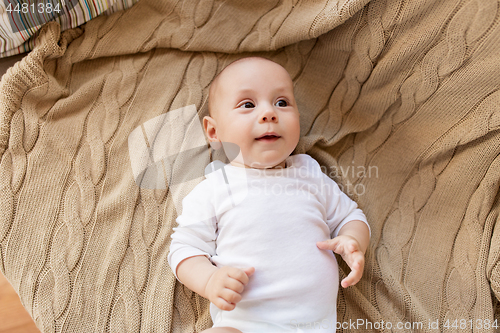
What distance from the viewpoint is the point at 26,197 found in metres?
0.99

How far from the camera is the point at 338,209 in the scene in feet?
3.52

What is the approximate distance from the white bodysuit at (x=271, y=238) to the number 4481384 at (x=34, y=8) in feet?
2.32

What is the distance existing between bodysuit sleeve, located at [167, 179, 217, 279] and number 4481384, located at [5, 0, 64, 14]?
28.1 inches

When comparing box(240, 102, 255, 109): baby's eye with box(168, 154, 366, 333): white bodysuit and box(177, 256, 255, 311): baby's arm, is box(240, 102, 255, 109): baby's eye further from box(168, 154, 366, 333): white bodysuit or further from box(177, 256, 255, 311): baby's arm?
box(177, 256, 255, 311): baby's arm

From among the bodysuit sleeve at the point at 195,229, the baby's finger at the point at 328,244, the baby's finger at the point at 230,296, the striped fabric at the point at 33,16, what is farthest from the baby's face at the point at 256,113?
the striped fabric at the point at 33,16

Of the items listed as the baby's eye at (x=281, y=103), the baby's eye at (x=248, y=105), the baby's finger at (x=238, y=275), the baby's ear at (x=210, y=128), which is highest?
the baby's eye at (x=281, y=103)

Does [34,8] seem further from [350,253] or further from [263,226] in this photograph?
[350,253]

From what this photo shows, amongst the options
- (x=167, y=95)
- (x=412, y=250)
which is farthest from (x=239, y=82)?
(x=412, y=250)

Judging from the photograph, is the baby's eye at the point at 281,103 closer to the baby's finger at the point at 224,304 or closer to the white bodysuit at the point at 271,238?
the white bodysuit at the point at 271,238

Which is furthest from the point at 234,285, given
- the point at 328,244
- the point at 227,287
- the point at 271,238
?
the point at 328,244

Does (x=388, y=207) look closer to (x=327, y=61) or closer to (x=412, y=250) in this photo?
(x=412, y=250)

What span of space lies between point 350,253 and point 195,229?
427mm

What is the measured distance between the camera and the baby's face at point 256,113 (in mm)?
991

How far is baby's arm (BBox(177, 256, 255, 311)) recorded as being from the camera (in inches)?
32.9
